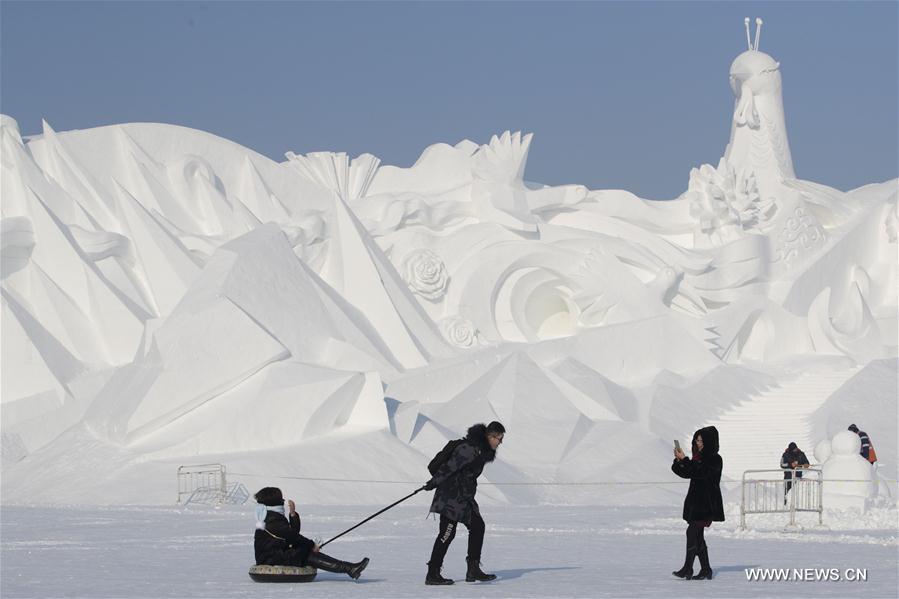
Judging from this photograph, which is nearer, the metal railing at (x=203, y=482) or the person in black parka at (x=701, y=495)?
the person in black parka at (x=701, y=495)

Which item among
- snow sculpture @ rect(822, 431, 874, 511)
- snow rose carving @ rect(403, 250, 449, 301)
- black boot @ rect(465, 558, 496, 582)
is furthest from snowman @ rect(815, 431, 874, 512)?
snow rose carving @ rect(403, 250, 449, 301)

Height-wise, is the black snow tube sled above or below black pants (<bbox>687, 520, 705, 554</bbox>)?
below

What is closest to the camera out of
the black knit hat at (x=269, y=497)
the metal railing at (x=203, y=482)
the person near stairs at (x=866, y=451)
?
the black knit hat at (x=269, y=497)

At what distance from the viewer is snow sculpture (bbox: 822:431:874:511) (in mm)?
14203

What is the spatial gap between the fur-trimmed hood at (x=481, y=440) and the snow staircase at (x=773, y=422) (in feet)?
50.1

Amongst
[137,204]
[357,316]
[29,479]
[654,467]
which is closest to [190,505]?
[29,479]

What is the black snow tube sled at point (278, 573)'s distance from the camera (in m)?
8.25

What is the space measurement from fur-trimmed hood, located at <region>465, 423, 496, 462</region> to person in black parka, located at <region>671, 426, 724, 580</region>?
3.72 feet

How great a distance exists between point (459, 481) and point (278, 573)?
119 centimetres

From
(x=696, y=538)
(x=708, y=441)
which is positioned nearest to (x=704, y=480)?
(x=708, y=441)

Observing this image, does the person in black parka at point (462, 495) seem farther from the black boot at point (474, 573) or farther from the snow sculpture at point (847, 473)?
the snow sculpture at point (847, 473)

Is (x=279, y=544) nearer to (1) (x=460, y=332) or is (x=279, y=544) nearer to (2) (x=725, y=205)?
(1) (x=460, y=332)

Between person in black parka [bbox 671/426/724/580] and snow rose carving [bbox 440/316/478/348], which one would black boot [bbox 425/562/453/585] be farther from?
snow rose carving [bbox 440/316/478/348]

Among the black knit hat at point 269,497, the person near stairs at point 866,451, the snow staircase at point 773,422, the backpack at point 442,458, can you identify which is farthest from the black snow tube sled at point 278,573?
the snow staircase at point 773,422
